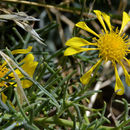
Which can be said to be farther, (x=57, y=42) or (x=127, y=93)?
(x=57, y=42)

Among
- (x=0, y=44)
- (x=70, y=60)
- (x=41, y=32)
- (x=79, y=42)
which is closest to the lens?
(x=79, y=42)

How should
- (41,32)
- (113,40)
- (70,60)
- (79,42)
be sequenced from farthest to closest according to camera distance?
(70,60)
(41,32)
(113,40)
(79,42)

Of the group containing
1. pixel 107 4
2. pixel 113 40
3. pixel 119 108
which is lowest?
pixel 119 108

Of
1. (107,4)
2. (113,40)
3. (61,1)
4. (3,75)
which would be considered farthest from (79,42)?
(61,1)

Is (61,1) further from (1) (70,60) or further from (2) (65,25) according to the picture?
(1) (70,60)

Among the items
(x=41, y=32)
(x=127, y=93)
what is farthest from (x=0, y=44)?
(x=127, y=93)

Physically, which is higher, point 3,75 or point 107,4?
point 107,4
